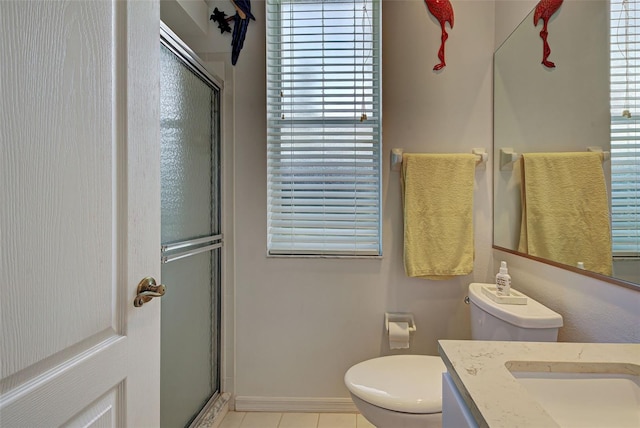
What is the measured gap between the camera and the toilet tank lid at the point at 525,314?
3.45 feet

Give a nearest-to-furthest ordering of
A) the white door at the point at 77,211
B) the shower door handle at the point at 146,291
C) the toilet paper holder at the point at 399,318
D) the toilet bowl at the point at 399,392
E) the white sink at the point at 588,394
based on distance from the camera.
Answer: the white door at the point at 77,211, the white sink at the point at 588,394, the shower door handle at the point at 146,291, the toilet bowl at the point at 399,392, the toilet paper holder at the point at 399,318

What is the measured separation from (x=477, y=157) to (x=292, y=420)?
1577 millimetres

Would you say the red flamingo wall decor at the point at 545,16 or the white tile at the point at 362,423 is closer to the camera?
the red flamingo wall decor at the point at 545,16

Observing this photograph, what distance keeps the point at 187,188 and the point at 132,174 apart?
1.89 feet

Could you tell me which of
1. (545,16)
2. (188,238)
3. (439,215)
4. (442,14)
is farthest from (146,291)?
(442,14)

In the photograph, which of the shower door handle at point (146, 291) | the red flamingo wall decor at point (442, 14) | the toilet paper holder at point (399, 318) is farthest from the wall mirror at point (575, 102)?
the shower door handle at point (146, 291)

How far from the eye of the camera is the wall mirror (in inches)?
31.4

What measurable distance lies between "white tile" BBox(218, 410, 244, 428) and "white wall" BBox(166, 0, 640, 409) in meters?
0.05

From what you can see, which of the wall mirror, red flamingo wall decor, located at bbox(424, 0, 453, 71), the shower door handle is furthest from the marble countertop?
red flamingo wall decor, located at bbox(424, 0, 453, 71)

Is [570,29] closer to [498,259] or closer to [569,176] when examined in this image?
[569,176]

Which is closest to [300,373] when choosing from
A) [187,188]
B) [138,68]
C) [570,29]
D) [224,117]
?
[187,188]

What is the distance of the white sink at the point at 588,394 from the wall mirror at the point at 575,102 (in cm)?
32

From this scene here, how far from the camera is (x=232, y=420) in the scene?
1549 mm

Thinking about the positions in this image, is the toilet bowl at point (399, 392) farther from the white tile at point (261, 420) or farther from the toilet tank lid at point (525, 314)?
the white tile at point (261, 420)
